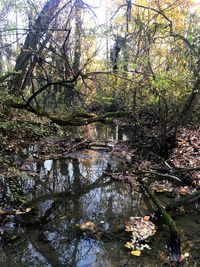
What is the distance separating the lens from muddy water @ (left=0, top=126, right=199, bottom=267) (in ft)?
12.5

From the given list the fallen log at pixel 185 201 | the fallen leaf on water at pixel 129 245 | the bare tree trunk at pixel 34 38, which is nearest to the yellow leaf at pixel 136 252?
the fallen leaf on water at pixel 129 245

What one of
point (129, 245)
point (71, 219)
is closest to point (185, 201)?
point (129, 245)

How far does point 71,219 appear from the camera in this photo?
488cm

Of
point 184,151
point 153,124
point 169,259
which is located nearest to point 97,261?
point 169,259

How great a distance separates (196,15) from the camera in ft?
36.0

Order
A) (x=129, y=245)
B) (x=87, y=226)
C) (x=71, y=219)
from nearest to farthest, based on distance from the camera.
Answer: (x=129, y=245) < (x=87, y=226) < (x=71, y=219)

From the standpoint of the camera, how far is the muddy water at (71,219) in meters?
3.81

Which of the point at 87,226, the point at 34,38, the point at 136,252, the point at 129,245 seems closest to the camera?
the point at 136,252

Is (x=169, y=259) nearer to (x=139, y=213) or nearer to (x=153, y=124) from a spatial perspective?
(x=139, y=213)

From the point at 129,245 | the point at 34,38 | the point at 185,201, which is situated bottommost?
the point at 129,245

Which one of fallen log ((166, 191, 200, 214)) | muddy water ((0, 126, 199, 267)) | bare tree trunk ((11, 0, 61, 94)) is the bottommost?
muddy water ((0, 126, 199, 267))

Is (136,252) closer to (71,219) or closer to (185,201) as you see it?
(185,201)

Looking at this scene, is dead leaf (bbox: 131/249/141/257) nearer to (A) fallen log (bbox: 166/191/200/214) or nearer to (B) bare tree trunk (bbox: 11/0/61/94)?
(A) fallen log (bbox: 166/191/200/214)

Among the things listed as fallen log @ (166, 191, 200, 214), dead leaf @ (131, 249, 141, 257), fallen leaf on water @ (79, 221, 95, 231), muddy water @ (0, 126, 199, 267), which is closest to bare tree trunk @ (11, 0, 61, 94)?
muddy water @ (0, 126, 199, 267)
